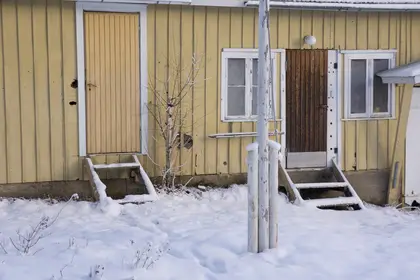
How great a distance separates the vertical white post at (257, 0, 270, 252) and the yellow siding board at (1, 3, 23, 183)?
3.80m

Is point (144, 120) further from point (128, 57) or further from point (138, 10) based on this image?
point (138, 10)

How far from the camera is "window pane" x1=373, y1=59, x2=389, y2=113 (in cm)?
959

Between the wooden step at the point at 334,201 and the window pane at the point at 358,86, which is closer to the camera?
the wooden step at the point at 334,201

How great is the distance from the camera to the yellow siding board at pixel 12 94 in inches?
303

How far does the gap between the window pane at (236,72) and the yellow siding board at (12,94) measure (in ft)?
9.77

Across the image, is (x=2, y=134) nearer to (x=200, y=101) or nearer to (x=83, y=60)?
(x=83, y=60)

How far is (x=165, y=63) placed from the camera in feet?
27.8

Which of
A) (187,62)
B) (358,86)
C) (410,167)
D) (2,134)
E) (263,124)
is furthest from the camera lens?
(410,167)

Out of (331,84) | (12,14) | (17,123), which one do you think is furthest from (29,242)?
(331,84)

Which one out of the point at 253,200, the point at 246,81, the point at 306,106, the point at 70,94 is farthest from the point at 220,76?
the point at 253,200

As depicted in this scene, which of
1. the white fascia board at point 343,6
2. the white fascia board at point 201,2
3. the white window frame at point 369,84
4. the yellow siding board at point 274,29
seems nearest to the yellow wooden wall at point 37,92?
the white fascia board at point 201,2

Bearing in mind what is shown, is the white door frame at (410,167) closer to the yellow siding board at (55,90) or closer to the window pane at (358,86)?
the window pane at (358,86)

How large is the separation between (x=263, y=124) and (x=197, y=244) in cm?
131

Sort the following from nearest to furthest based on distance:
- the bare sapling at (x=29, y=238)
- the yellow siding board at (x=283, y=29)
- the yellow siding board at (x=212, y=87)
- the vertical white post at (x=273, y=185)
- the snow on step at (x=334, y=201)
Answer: the bare sapling at (x=29, y=238)
the vertical white post at (x=273, y=185)
the snow on step at (x=334, y=201)
the yellow siding board at (x=212, y=87)
the yellow siding board at (x=283, y=29)
